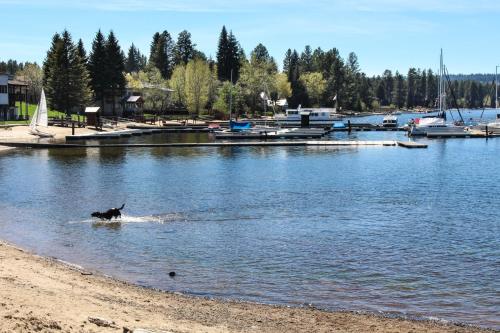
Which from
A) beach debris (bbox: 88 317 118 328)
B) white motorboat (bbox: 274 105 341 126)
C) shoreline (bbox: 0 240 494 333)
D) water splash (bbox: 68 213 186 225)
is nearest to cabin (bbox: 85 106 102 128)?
white motorboat (bbox: 274 105 341 126)

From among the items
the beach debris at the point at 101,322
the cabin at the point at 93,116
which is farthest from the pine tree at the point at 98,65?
the beach debris at the point at 101,322

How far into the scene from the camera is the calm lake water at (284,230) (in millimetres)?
19891

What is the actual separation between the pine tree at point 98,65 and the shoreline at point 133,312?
110491 mm

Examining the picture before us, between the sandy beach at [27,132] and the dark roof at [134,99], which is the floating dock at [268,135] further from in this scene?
the dark roof at [134,99]

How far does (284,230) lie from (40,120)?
71.0 metres

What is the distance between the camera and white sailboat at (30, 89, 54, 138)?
294ft

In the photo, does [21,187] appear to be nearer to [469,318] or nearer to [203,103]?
[469,318]

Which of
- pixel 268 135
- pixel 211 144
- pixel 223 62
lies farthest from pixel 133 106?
pixel 211 144

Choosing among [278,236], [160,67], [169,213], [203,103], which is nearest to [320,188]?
[169,213]

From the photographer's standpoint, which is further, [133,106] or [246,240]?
[133,106]

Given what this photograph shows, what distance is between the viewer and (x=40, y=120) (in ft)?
302

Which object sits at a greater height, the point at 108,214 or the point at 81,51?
the point at 81,51

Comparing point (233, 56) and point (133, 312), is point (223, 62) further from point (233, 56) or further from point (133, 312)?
point (133, 312)

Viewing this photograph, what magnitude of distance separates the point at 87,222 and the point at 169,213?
4.81 m
